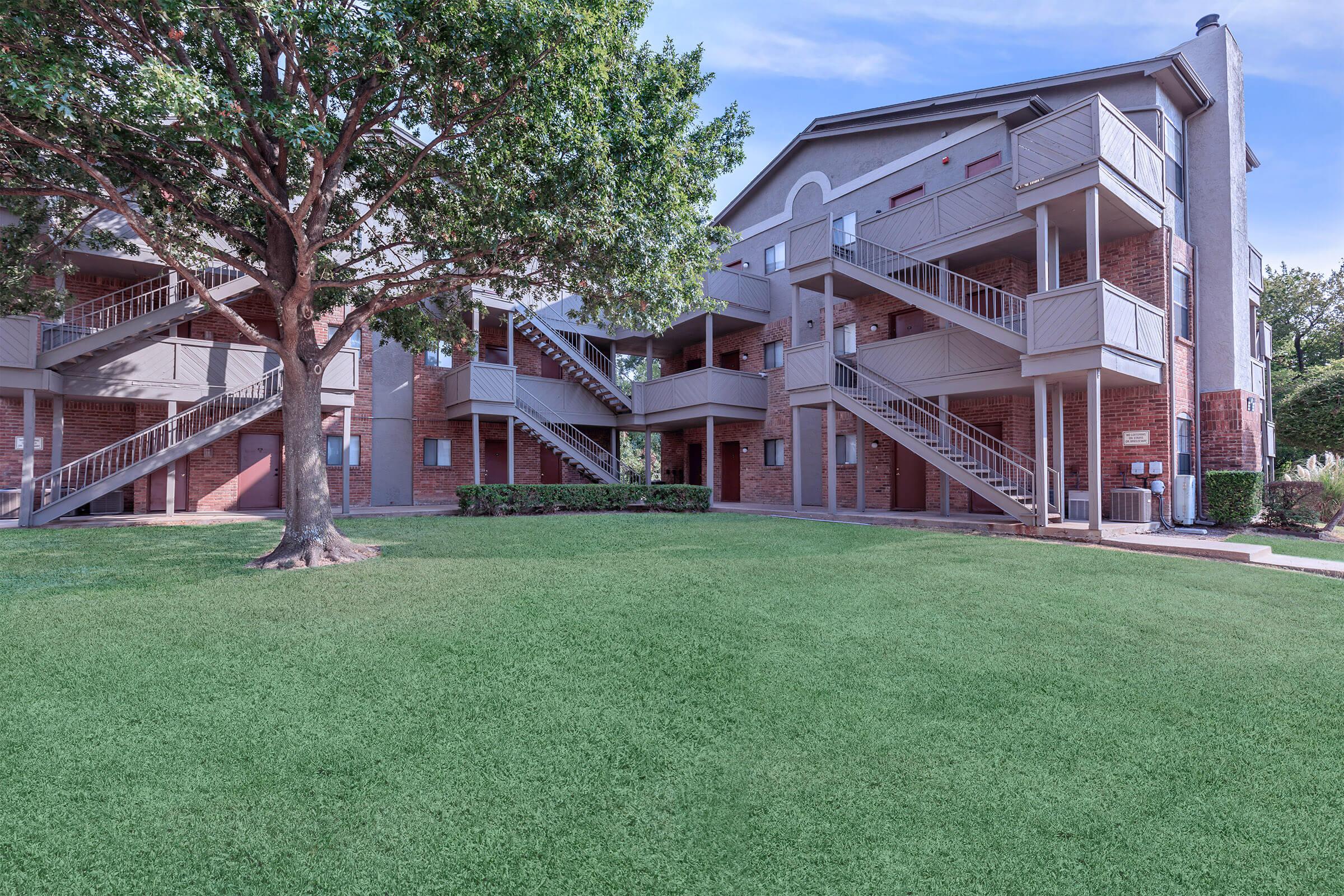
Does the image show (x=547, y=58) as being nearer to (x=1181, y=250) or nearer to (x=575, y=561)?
(x=575, y=561)

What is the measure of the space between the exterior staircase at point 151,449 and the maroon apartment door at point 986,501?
16.1m

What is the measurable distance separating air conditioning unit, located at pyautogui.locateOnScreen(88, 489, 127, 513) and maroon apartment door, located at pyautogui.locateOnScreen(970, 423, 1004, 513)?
20621 millimetres

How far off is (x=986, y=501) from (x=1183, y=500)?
3707mm

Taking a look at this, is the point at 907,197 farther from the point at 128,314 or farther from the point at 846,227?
the point at 128,314

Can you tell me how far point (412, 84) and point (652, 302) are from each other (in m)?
4.60

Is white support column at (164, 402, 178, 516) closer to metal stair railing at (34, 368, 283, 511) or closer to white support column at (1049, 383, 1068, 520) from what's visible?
metal stair railing at (34, 368, 283, 511)

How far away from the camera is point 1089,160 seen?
1105 centimetres

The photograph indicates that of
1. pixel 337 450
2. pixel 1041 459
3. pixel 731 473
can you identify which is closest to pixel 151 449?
pixel 337 450

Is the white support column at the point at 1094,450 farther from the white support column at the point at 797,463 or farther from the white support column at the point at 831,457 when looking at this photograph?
the white support column at the point at 797,463

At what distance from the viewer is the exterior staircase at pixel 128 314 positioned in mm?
13133

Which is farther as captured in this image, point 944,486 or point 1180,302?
point 944,486

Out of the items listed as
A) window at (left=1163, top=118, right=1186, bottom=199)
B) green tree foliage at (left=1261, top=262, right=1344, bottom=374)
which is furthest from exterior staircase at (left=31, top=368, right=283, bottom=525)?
green tree foliage at (left=1261, top=262, right=1344, bottom=374)

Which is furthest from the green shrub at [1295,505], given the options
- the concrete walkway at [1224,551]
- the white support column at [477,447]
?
the white support column at [477,447]

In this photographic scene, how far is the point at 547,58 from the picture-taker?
791 centimetres
